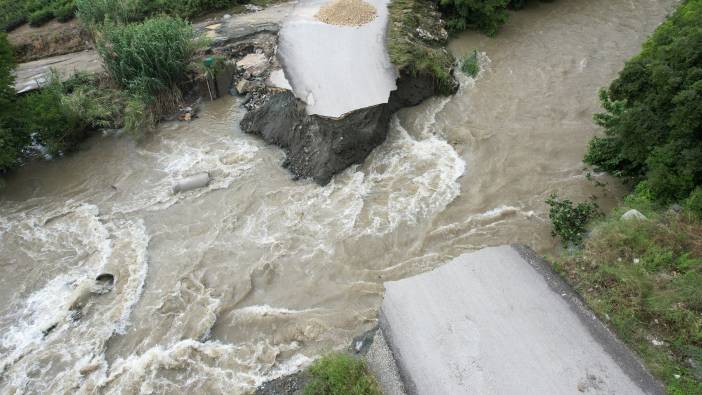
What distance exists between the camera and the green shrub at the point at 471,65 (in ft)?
34.7

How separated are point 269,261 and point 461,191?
3613mm

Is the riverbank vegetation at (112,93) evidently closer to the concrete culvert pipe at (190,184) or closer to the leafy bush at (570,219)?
the concrete culvert pipe at (190,184)

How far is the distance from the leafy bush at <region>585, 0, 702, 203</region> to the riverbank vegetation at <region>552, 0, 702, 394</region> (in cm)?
1

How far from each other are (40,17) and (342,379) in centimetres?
1572

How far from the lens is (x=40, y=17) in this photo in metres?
13.9

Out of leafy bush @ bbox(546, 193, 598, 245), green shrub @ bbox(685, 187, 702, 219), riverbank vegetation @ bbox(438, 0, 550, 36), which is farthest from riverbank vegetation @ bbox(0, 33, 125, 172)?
green shrub @ bbox(685, 187, 702, 219)

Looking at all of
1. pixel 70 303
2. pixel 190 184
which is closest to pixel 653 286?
pixel 190 184

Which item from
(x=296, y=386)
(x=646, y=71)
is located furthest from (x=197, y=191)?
(x=646, y=71)

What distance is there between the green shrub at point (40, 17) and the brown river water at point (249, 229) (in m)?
7.03

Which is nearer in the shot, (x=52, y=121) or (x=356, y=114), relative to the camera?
(x=356, y=114)

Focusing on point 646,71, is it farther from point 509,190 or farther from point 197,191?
point 197,191

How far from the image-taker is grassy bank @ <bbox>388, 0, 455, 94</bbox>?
9.54 m

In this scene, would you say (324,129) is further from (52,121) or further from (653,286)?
(52,121)

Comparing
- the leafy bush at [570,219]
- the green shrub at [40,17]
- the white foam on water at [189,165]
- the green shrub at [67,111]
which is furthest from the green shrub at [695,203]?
the green shrub at [40,17]
